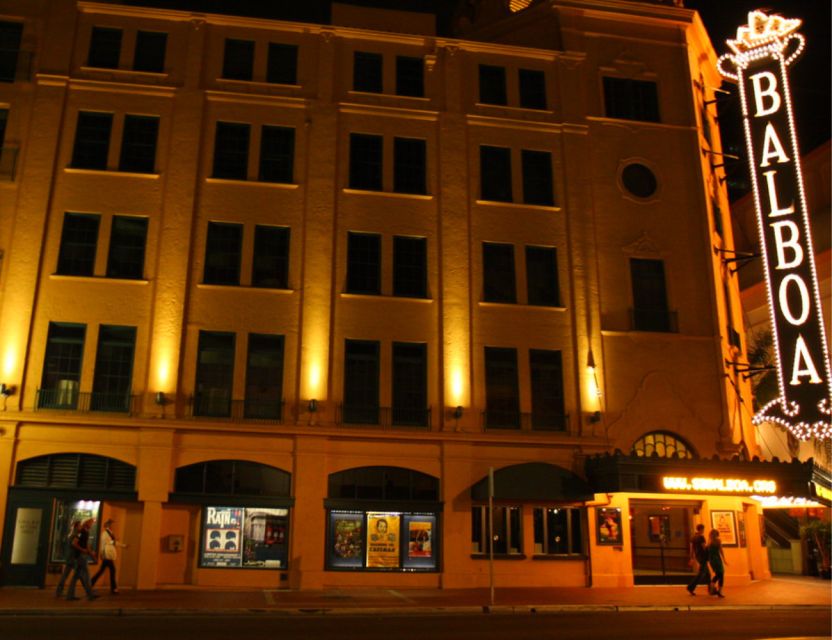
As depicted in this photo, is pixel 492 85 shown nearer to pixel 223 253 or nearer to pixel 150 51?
pixel 223 253

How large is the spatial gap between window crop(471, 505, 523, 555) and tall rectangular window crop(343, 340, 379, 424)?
14.1ft

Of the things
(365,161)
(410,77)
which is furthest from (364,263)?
(410,77)

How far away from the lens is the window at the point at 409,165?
26859 mm

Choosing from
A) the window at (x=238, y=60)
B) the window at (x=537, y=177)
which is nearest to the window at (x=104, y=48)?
the window at (x=238, y=60)

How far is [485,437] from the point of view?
79.9 ft

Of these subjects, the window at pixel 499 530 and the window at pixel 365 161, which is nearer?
the window at pixel 499 530

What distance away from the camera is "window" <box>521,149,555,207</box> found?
2753 cm

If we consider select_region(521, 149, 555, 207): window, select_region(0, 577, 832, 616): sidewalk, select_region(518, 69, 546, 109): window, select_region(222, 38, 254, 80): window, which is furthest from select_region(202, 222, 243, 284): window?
select_region(518, 69, 546, 109): window

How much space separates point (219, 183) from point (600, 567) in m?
16.8

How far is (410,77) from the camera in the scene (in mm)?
28109

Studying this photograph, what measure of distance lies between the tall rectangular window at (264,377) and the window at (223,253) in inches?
82.7

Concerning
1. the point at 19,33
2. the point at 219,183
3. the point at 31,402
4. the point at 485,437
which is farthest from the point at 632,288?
the point at 19,33

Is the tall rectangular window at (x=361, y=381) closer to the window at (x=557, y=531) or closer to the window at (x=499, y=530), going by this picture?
the window at (x=499, y=530)

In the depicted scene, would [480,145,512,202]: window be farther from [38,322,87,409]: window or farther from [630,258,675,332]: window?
[38,322,87,409]: window
